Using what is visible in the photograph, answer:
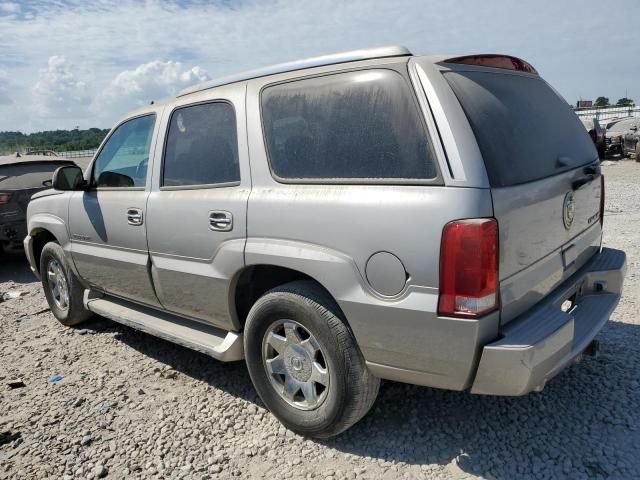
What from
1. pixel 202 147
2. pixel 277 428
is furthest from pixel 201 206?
pixel 277 428

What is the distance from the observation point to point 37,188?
743 centimetres

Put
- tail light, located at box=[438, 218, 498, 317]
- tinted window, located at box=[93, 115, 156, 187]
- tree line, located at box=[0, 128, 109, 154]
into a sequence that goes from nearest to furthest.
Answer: tail light, located at box=[438, 218, 498, 317], tinted window, located at box=[93, 115, 156, 187], tree line, located at box=[0, 128, 109, 154]

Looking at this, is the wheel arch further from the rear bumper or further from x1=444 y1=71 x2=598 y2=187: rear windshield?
x1=444 y1=71 x2=598 y2=187: rear windshield

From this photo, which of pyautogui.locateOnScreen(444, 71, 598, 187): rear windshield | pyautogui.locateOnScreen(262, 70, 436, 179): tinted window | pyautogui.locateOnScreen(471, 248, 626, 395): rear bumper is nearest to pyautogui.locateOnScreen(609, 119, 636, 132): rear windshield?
pyautogui.locateOnScreen(444, 71, 598, 187): rear windshield

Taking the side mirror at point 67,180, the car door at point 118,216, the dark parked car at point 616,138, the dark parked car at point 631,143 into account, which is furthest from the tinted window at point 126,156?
the dark parked car at point 616,138

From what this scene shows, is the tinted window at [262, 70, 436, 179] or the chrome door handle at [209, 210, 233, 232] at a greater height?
A: the tinted window at [262, 70, 436, 179]

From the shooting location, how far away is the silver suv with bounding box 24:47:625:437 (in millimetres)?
2221

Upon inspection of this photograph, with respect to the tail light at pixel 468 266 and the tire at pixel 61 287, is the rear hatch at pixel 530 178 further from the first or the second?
the tire at pixel 61 287

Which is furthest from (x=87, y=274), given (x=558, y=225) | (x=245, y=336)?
(x=558, y=225)

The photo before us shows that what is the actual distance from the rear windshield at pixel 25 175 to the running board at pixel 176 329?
385 centimetres

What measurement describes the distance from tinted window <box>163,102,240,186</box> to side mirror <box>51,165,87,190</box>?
1122 mm

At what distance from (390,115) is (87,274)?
3206mm

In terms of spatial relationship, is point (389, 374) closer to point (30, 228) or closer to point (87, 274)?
point (87, 274)

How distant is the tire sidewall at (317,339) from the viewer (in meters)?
2.61
